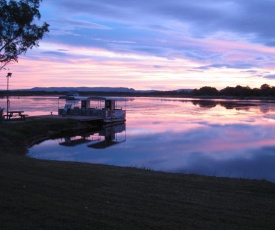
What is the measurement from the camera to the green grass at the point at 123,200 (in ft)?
18.7

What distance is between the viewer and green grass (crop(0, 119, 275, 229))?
225 inches

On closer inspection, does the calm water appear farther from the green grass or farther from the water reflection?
the green grass

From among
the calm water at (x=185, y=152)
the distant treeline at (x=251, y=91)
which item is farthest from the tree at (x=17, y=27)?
the distant treeline at (x=251, y=91)

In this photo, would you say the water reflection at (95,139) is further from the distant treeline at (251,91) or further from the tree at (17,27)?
the distant treeline at (251,91)

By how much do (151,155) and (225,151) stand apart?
446cm

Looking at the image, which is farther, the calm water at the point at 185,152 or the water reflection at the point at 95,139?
the water reflection at the point at 95,139

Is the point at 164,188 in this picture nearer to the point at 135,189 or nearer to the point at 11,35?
the point at 135,189

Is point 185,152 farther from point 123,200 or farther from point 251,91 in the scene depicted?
point 251,91

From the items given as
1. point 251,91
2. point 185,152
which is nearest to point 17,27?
point 185,152

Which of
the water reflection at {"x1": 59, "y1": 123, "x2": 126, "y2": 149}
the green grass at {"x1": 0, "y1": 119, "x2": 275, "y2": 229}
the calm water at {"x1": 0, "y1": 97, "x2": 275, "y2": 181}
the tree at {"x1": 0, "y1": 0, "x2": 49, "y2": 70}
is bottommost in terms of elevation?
the water reflection at {"x1": 59, "y1": 123, "x2": 126, "y2": 149}

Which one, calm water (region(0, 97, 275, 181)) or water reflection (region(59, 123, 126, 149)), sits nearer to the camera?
calm water (region(0, 97, 275, 181))

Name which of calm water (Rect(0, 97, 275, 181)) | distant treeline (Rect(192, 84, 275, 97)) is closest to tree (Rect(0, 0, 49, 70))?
calm water (Rect(0, 97, 275, 181))

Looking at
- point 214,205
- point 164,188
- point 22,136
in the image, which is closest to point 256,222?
point 214,205

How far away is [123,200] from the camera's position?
6.98 meters
